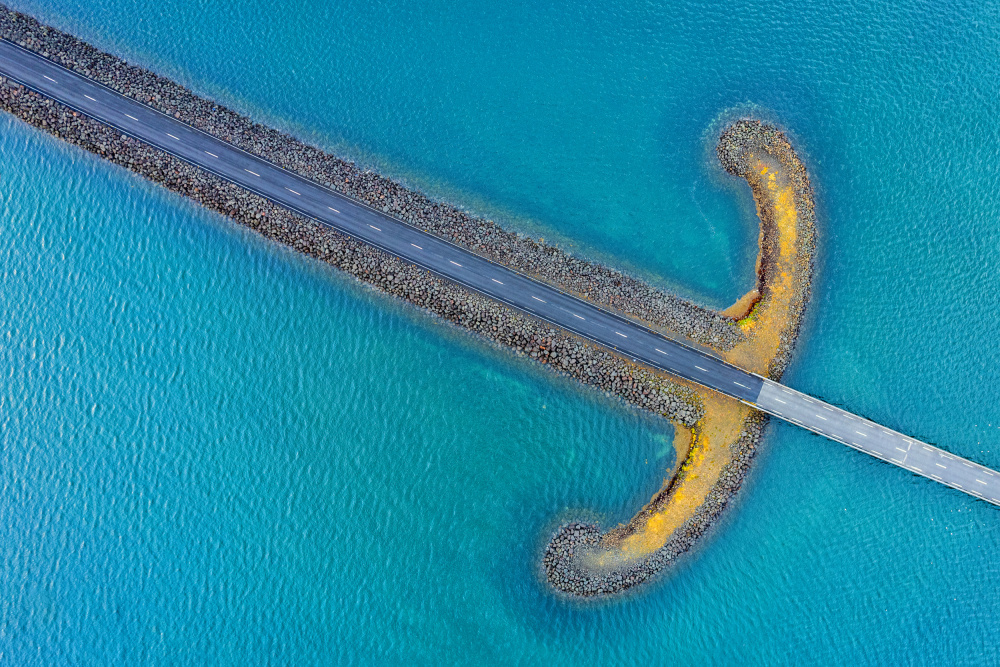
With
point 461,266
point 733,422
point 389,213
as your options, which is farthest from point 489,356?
point 733,422

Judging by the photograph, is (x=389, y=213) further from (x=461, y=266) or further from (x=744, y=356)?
(x=744, y=356)

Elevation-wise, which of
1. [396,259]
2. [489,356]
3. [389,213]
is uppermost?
[389,213]

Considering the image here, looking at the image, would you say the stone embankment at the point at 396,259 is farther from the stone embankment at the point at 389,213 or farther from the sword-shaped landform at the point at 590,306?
the sword-shaped landform at the point at 590,306

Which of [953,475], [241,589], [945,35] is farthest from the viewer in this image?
[945,35]

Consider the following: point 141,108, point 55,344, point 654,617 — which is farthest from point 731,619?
point 141,108

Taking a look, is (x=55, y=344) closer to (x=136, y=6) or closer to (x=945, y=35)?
(x=136, y=6)

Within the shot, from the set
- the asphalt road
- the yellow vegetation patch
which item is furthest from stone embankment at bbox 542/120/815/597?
the asphalt road
